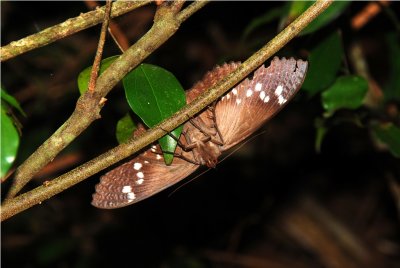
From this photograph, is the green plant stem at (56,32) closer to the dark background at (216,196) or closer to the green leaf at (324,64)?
the green leaf at (324,64)

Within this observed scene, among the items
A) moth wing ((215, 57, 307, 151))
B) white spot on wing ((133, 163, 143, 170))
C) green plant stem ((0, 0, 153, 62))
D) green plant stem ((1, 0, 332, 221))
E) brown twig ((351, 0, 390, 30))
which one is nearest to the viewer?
green plant stem ((1, 0, 332, 221))

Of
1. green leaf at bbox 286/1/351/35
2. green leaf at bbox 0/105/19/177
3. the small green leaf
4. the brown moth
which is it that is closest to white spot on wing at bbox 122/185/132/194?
the brown moth

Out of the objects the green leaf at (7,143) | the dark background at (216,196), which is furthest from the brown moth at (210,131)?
the dark background at (216,196)

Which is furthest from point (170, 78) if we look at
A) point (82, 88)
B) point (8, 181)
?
point (8, 181)

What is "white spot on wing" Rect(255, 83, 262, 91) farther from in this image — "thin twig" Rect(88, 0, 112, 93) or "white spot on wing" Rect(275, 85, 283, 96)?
"thin twig" Rect(88, 0, 112, 93)

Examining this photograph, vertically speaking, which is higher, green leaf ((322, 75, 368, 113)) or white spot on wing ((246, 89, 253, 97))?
white spot on wing ((246, 89, 253, 97))
